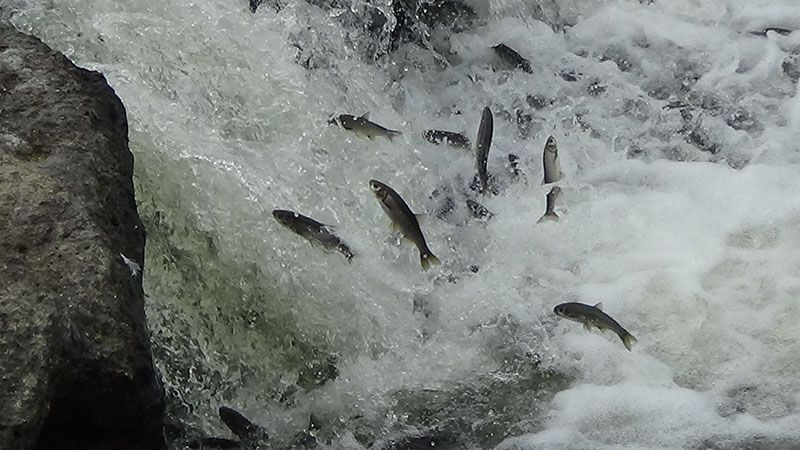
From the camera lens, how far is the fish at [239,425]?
4543 millimetres

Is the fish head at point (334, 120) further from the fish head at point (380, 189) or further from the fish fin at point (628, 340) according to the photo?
the fish fin at point (628, 340)

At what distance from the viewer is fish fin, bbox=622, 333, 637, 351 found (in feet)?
16.8

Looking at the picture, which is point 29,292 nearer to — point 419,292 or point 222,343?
point 222,343

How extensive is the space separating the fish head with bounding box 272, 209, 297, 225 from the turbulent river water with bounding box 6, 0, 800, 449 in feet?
0.36

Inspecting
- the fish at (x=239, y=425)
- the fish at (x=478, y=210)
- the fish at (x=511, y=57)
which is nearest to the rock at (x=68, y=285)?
the fish at (x=239, y=425)

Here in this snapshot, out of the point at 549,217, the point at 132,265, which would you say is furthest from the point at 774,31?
the point at 132,265

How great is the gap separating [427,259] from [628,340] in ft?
3.03

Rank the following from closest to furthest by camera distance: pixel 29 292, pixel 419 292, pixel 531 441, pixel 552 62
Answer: pixel 29 292 → pixel 531 441 → pixel 419 292 → pixel 552 62

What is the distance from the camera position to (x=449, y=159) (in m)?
6.34

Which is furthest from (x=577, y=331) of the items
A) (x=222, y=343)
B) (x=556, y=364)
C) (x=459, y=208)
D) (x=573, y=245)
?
(x=222, y=343)

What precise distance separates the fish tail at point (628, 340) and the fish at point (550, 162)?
122 centimetres

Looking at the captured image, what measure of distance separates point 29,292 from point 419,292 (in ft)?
7.23

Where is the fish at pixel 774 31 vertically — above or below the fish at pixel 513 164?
above

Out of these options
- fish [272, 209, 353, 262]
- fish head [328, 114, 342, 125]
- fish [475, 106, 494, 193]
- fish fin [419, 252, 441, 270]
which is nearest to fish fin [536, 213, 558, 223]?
fish [475, 106, 494, 193]
